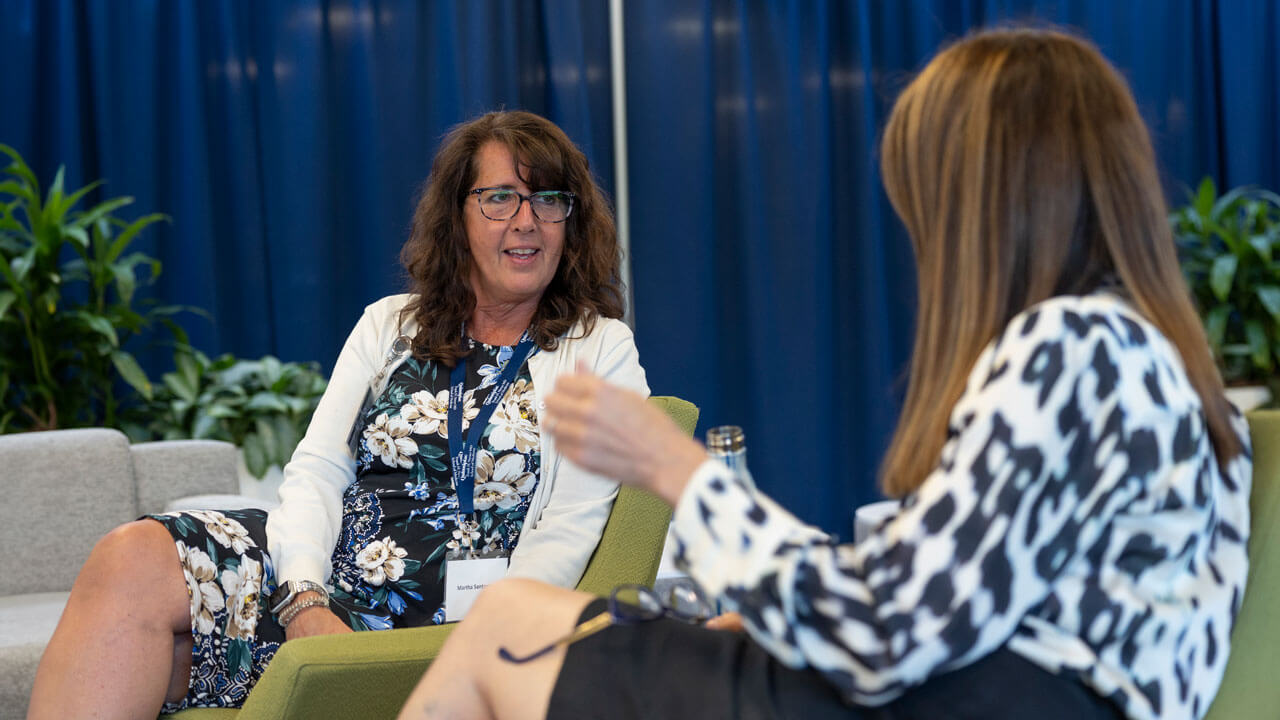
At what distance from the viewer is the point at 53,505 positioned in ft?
9.23

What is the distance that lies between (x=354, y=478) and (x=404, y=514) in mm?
177

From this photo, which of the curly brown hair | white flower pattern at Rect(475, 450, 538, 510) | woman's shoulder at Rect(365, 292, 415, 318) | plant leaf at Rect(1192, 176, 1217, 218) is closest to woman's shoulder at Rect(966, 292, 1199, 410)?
white flower pattern at Rect(475, 450, 538, 510)

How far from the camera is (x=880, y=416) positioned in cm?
466

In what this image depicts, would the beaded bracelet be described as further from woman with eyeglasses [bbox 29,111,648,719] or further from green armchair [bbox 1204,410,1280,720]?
green armchair [bbox 1204,410,1280,720]

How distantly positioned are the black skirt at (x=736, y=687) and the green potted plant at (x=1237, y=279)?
3.44 metres

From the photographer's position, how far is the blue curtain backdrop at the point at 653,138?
12.9 ft

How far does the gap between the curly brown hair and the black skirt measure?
1.07m

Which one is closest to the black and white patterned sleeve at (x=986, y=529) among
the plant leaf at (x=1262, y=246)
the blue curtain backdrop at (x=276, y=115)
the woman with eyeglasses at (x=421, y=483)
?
the woman with eyeglasses at (x=421, y=483)

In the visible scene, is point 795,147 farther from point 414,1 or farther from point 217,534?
point 217,534

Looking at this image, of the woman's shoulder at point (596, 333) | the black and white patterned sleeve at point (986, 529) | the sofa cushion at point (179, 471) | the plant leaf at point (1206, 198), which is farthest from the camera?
the plant leaf at point (1206, 198)

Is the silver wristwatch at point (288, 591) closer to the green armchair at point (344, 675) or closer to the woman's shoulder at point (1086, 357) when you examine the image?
the green armchair at point (344, 675)

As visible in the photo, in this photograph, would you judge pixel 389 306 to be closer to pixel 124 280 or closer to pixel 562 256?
pixel 562 256

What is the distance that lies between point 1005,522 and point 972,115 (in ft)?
1.19

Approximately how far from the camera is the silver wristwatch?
1.81m
